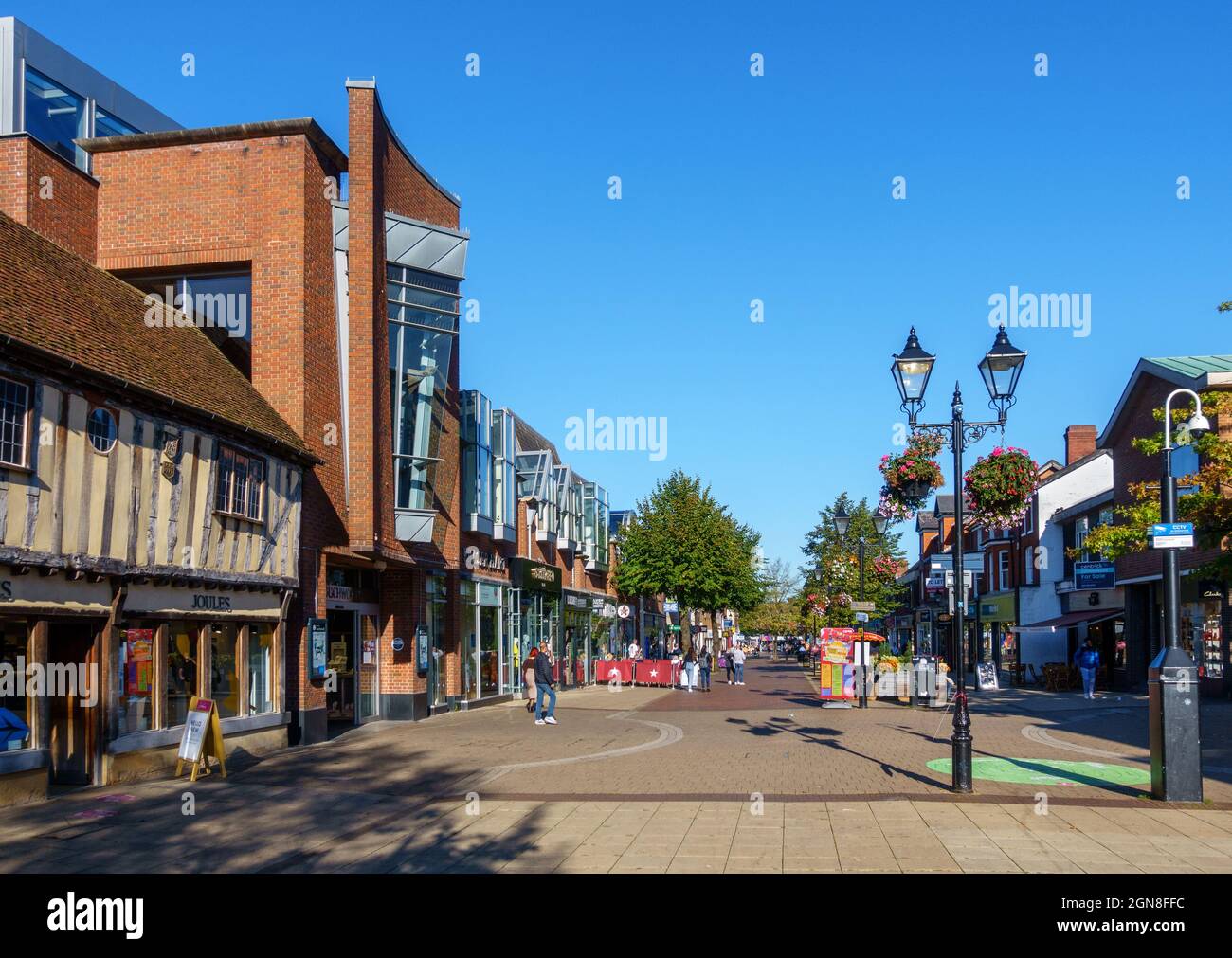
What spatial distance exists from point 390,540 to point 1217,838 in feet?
50.8

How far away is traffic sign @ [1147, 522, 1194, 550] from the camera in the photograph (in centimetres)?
1197

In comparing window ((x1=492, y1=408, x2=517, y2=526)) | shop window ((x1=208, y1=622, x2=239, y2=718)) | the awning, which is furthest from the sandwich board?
the awning

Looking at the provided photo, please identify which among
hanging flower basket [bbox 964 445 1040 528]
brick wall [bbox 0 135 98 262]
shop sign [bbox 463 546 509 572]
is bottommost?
shop sign [bbox 463 546 509 572]

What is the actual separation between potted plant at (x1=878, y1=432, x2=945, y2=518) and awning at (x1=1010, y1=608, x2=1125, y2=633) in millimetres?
23456

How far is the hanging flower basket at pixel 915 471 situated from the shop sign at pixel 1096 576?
855 inches

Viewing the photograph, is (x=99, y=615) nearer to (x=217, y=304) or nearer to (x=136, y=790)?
(x=136, y=790)

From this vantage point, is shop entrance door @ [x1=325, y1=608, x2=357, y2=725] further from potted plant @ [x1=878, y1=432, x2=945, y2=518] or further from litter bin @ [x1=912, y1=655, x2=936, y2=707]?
litter bin @ [x1=912, y1=655, x2=936, y2=707]

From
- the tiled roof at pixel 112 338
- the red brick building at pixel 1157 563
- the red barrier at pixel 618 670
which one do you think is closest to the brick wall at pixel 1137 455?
the red brick building at pixel 1157 563

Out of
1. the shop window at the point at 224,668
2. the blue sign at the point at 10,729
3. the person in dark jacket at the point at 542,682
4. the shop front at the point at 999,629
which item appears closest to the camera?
the blue sign at the point at 10,729

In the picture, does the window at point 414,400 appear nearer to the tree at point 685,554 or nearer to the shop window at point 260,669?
the shop window at point 260,669

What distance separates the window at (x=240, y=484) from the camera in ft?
52.6

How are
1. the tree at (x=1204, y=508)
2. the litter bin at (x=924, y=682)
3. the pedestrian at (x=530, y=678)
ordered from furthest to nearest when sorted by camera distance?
the litter bin at (x=924, y=682) → the pedestrian at (x=530, y=678) → the tree at (x=1204, y=508)
